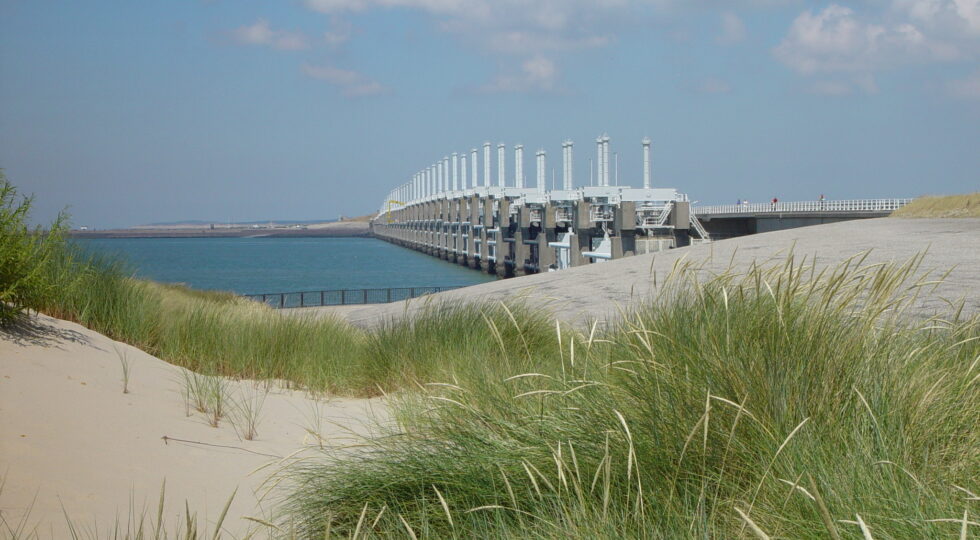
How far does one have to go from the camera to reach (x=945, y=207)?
87.2 feet

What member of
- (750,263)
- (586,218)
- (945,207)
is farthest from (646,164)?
(750,263)

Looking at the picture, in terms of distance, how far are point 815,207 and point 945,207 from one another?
91.3 ft

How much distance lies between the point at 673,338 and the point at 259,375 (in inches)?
206

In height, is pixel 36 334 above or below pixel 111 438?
above

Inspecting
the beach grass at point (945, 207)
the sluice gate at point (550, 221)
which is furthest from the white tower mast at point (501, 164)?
the beach grass at point (945, 207)

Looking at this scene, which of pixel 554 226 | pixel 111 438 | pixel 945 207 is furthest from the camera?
pixel 554 226

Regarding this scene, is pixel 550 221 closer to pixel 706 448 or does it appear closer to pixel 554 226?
pixel 554 226

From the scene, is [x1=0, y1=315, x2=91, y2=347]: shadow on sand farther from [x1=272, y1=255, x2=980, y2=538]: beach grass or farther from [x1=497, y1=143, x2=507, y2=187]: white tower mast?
→ [x1=497, y1=143, x2=507, y2=187]: white tower mast

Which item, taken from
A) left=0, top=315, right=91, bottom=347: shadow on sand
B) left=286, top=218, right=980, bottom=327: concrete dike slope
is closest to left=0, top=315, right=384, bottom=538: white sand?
left=0, top=315, right=91, bottom=347: shadow on sand

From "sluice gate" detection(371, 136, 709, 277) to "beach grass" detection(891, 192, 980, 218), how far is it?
15311 millimetres

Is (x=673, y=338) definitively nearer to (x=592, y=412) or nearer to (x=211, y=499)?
(x=592, y=412)

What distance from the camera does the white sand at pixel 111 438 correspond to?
14.2 ft

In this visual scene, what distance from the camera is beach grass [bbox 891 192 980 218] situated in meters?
24.5

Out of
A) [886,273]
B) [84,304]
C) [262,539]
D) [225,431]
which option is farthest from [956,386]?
[84,304]
